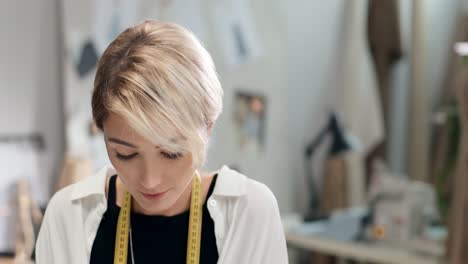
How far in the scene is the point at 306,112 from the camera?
3299 millimetres

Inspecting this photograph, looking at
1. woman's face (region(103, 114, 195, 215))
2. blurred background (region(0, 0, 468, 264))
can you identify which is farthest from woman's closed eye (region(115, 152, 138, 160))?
blurred background (region(0, 0, 468, 264))

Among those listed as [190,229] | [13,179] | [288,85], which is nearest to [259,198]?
[190,229]

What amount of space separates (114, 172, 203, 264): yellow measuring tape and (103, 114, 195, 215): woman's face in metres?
0.09

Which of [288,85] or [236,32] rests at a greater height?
[236,32]

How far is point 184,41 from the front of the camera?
871mm

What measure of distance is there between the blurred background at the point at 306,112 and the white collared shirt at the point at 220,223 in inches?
33.4

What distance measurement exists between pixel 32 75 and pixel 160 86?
1.52m

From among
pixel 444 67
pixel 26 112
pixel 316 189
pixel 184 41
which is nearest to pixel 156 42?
pixel 184 41

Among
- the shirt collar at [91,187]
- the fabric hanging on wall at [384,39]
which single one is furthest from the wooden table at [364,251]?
the shirt collar at [91,187]

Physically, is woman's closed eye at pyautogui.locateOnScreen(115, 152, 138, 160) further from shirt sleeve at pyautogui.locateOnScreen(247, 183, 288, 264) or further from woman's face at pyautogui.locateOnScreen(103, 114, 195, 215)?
shirt sleeve at pyautogui.locateOnScreen(247, 183, 288, 264)

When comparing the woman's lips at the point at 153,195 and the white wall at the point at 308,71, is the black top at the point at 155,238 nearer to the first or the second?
the woman's lips at the point at 153,195

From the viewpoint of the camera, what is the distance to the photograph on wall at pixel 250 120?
2.90 metres

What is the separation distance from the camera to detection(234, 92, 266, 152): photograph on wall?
9.50 feet

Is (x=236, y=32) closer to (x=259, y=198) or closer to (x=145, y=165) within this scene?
(x=259, y=198)
